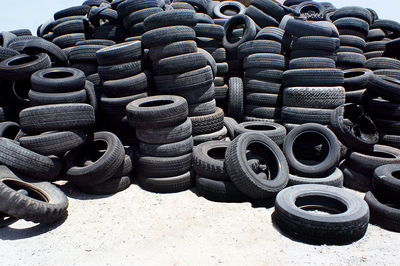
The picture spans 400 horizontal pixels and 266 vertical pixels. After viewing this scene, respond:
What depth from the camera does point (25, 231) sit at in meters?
4.54

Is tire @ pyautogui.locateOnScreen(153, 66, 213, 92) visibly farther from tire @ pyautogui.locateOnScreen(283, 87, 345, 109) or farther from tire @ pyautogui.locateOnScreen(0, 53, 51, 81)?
tire @ pyautogui.locateOnScreen(0, 53, 51, 81)

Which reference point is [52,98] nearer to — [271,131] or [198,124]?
[198,124]

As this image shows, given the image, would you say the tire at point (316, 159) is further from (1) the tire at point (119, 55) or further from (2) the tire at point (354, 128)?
(1) the tire at point (119, 55)

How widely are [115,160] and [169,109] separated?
1.40m

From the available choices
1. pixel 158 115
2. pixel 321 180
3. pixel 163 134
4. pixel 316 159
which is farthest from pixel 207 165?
pixel 316 159

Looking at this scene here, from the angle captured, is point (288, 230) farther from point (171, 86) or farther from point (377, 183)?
point (171, 86)

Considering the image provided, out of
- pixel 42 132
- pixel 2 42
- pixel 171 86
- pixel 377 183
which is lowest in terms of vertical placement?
pixel 377 183

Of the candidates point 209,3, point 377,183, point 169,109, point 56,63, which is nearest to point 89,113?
point 169,109

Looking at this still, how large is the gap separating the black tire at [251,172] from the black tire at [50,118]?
2.93 m

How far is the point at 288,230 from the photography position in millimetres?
4352

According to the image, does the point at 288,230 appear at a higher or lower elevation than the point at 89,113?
lower

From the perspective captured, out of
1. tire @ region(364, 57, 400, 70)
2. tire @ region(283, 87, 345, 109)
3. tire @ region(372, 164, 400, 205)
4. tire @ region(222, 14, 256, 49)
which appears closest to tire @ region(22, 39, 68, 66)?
tire @ region(222, 14, 256, 49)

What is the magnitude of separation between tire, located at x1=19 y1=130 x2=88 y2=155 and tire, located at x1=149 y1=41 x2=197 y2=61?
8.16 feet

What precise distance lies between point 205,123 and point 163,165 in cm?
158
